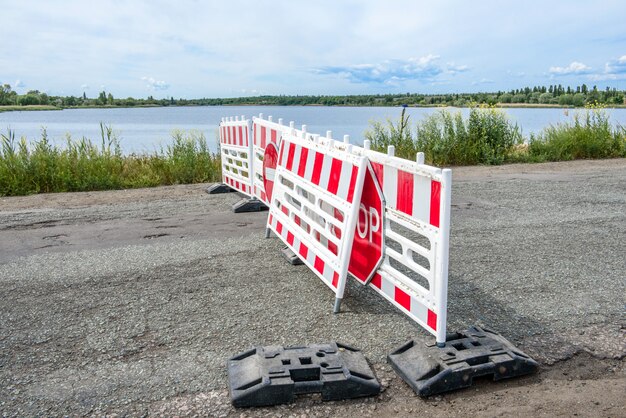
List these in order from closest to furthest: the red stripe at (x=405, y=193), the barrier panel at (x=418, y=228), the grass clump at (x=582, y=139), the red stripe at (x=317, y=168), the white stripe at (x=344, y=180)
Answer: the barrier panel at (x=418, y=228) < the red stripe at (x=405, y=193) < the white stripe at (x=344, y=180) < the red stripe at (x=317, y=168) < the grass clump at (x=582, y=139)

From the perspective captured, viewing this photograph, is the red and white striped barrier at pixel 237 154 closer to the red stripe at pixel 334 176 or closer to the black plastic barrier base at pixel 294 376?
the red stripe at pixel 334 176

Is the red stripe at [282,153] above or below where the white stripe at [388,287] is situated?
above

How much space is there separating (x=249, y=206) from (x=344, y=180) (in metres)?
4.19

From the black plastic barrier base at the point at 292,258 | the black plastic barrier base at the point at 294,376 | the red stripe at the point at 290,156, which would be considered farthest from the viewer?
the red stripe at the point at 290,156

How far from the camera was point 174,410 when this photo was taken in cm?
329

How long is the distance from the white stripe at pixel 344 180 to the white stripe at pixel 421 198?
905 millimetres

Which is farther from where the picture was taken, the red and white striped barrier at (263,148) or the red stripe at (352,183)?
the red and white striped barrier at (263,148)

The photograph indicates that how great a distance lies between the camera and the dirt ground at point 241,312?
3.43 m

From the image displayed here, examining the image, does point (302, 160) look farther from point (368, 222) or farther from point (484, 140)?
point (484, 140)

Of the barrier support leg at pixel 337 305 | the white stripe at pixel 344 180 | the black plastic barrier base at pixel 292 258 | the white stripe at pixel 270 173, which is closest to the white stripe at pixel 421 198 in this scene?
the white stripe at pixel 344 180

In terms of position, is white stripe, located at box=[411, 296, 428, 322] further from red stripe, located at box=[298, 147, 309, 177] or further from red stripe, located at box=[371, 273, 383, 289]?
red stripe, located at box=[298, 147, 309, 177]

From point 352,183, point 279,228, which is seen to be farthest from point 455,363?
point 279,228

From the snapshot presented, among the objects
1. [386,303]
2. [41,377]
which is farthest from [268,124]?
[41,377]

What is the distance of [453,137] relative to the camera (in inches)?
590
